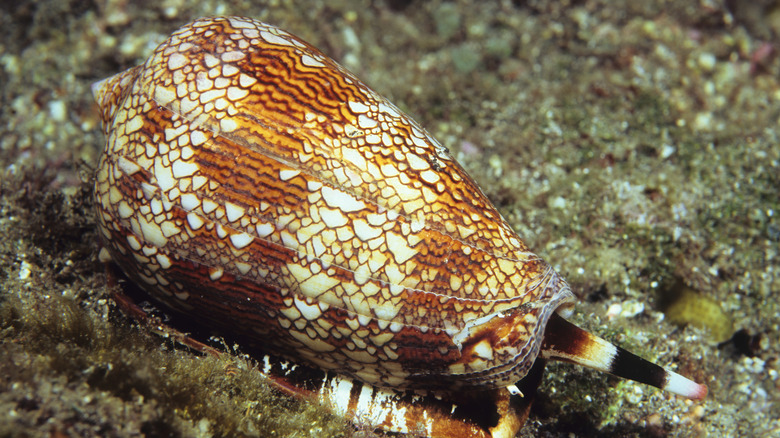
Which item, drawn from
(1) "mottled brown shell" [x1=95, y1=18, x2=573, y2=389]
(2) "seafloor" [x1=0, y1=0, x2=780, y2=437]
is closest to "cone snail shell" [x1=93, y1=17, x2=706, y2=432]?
(1) "mottled brown shell" [x1=95, y1=18, x2=573, y2=389]

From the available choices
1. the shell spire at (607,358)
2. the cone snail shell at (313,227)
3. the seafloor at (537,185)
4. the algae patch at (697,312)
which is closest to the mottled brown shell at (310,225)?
the cone snail shell at (313,227)

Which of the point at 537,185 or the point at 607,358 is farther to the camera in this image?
the point at 537,185

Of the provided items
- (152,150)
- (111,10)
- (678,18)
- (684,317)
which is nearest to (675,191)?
(684,317)

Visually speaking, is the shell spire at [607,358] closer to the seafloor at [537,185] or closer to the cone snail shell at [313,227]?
the cone snail shell at [313,227]

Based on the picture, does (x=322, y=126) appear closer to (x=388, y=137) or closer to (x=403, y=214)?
(x=388, y=137)

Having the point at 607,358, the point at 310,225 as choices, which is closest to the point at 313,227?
the point at 310,225

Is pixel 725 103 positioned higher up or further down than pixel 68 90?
higher up

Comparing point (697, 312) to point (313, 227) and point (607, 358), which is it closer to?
point (607, 358)
